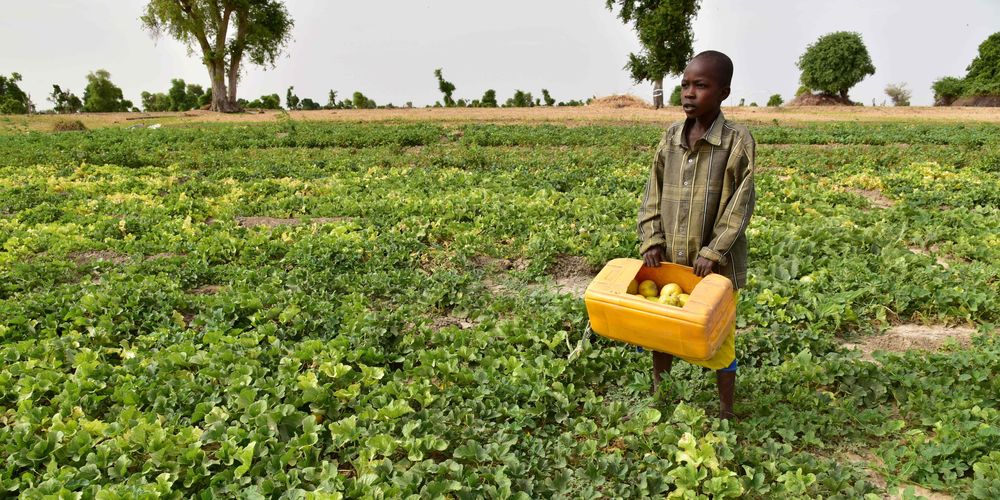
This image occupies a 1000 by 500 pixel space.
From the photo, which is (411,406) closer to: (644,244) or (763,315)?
(644,244)

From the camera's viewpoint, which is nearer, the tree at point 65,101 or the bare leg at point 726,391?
the bare leg at point 726,391

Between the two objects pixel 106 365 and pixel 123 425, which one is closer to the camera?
pixel 123 425

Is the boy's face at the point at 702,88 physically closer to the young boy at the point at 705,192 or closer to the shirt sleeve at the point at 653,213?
the young boy at the point at 705,192

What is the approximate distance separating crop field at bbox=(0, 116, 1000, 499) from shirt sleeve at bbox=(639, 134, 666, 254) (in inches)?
30.1

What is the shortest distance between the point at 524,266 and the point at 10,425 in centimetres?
436

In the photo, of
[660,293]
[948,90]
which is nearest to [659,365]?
[660,293]

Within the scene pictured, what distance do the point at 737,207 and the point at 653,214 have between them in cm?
50

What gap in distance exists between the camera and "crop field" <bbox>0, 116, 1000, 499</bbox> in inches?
121

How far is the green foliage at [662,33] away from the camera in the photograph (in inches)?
1344

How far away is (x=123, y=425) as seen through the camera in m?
3.31

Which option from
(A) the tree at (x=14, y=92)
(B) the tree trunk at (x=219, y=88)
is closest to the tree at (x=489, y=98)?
(B) the tree trunk at (x=219, y=88)

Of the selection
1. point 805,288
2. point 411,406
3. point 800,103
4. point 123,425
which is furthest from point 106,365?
point 800,103

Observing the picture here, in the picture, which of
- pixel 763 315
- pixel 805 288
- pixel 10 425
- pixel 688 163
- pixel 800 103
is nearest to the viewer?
pixel 688 163

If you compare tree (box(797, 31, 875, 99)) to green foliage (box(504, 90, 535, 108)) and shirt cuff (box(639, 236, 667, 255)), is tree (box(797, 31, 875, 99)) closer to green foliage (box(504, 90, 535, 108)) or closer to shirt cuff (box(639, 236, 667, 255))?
green foliage (box(504, 90, 535, 108))
